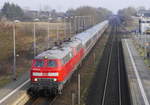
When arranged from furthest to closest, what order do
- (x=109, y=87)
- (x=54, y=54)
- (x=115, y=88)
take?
1. (x=109, y=87)
2. (x=115, y=88)
3. (x=54, y=54)

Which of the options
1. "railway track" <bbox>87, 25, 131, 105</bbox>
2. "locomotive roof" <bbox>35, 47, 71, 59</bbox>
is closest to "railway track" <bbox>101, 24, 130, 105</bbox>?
"railway track" <bbox>87, 25, 131, 105</bbox>

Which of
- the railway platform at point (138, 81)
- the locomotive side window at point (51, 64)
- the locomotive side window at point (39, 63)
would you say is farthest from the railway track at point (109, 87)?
the locomotive side window at point (39, 63)

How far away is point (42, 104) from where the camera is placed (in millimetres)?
21375

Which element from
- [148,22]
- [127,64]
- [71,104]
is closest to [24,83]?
[71,104]

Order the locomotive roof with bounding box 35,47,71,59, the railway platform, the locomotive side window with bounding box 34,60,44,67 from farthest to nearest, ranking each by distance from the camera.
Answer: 1. the locomotive roof with bounding box 35,47,71,59
2. the locomotive side window with bounding box 34,60,44,67
3. the railway platform

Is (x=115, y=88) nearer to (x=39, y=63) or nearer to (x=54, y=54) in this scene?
(x=54, y=54)

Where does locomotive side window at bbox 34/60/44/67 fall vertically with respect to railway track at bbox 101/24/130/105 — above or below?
above

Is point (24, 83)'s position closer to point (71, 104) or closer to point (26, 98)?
point (26, 98)

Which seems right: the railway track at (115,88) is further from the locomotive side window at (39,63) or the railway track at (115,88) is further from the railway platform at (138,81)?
the locomotive side window at (39,63)

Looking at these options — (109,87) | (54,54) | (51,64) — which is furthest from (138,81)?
(51,64)

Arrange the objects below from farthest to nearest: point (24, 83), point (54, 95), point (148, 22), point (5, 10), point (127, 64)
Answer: point (5, 10), point (148, 22), point (127, 64), point (24, 83), point (54, 95)

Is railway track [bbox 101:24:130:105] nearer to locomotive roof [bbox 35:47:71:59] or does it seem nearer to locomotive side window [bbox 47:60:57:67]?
locomotive side window [bbox 47:60:57:67]

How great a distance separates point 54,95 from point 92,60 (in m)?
18.8

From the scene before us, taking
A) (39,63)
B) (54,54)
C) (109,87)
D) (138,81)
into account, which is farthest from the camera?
(138,81)
